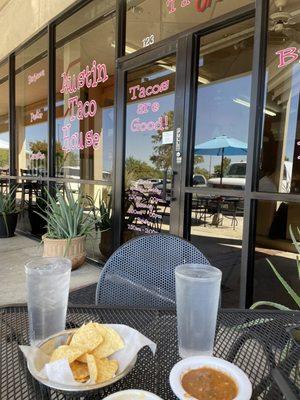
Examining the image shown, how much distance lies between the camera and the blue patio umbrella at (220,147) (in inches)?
106

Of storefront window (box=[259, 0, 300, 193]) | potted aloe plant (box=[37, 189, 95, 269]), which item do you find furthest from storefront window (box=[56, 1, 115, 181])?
storefront window (box=[259, 0, 300, 193])

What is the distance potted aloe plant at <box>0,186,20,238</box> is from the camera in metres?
4.66

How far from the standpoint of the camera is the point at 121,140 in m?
3.35

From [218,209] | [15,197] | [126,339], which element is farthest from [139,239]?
[15,197]

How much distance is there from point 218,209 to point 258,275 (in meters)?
0.81

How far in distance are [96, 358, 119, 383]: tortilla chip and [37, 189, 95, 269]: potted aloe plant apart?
261 centimetres

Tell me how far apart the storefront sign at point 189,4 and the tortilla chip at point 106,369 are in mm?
2844

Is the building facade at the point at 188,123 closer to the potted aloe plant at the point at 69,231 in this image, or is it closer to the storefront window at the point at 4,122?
the potted aloe plant at the point at 69,231

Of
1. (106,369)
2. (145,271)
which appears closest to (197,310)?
(106,369)

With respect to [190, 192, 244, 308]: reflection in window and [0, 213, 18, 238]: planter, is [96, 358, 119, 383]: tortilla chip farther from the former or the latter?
[0, 213, 18, 238]: planter

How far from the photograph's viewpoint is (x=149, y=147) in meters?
3.27

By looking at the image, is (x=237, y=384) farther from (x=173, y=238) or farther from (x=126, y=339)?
(x=173, y=238)

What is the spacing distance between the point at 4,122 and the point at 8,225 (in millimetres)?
2363

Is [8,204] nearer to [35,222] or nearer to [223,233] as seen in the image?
[35,222]
